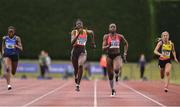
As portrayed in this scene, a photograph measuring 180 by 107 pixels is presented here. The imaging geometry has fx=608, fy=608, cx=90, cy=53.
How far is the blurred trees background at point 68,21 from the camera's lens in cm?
4888

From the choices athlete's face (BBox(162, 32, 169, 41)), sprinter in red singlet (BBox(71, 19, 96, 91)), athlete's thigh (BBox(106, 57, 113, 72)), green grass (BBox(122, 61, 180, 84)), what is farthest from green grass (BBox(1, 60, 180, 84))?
athlete's thigh (BBox(106, 57, 113, 72))

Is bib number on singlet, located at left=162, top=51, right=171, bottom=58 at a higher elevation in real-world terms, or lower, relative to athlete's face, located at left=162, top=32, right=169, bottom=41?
lower

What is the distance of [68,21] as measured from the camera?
4906 centimetres

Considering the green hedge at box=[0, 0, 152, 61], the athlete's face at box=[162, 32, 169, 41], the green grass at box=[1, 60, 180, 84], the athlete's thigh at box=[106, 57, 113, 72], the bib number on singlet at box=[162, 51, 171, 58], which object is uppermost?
the green hedge at box=[0, 0, 152, 61]

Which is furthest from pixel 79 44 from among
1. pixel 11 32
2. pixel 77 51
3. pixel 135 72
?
pixel 135 72

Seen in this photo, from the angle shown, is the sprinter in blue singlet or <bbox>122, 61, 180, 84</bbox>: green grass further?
<bbox>122, 61, 180, 84</bbox>: green grass

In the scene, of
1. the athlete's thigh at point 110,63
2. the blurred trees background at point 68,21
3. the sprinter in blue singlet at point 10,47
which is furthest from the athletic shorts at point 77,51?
the blurred trees background at point 68,21

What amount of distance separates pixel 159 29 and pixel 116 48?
34061mm

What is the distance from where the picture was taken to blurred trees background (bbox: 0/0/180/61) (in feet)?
160

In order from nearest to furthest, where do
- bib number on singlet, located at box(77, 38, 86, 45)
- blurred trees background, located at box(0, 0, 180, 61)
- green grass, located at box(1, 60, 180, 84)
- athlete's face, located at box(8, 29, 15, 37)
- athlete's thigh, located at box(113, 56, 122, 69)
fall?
1. athlete's thigh, located at box(113, 56, 122, 69)
2. bib number on singlet, located at box(77, 38, 86, 45)
3. athlete's face, located at box(8, 29, 15, 37)
4. green grass, located at box(1, 60, 180, 84)
5. blurred trees background, located at box(0, 0, 180, 61)

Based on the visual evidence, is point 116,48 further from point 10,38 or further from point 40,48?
point 40,48

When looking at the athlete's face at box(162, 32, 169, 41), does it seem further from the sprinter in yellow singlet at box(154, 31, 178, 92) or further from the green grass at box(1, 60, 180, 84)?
the green grass at box(1, 60, 180, 84)

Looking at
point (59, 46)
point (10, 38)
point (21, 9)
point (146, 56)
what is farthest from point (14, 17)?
point (10, 38)

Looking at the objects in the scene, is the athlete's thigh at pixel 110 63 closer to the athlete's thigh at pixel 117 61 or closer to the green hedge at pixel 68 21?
the athlete's thigh at pixel 117 61
